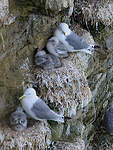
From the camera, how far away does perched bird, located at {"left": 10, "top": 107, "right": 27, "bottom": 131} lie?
3.09 m

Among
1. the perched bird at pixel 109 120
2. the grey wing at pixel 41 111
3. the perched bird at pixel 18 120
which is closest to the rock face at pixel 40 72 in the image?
the perched bird at pixel 18 120

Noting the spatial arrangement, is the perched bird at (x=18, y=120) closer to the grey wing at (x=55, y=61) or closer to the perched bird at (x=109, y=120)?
the grey wing at (x=55, y=61)

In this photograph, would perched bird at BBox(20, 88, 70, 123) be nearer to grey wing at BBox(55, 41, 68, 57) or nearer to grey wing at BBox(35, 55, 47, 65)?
grey wing at BBox(35, 55, 47, 65)

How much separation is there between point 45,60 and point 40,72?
0.49 feet

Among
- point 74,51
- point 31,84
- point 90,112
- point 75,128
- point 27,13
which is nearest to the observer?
point 27,13

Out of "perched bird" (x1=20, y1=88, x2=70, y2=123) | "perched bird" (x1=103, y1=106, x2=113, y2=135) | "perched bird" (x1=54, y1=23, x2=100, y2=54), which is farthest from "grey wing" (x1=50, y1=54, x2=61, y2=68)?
"perched bird" (x1=103, y1=106, x2=113, y2=135)

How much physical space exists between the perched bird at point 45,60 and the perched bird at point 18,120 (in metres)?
0.61

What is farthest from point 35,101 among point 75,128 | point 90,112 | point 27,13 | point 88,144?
point 88,144

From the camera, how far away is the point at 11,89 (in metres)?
3.18

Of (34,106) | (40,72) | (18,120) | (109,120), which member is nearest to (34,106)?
(34,106)

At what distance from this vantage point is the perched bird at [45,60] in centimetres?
346

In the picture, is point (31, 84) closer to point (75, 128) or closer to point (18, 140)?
point (18, 140)

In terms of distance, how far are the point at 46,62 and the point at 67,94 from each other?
0.47 metres

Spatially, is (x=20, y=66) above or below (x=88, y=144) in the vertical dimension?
above
